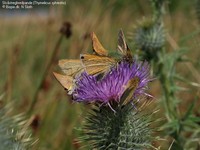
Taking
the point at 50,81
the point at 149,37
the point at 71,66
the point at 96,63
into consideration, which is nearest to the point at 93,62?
the point at 96,63

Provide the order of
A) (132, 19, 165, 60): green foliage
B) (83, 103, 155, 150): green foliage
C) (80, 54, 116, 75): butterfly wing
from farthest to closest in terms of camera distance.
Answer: (132, 19, 165, 60): green foliage → (83, 103, 155, 150): green foliage → (80, 54, 116, 75): butterfly wing

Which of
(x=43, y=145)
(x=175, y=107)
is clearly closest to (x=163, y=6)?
(x=175, y=107)

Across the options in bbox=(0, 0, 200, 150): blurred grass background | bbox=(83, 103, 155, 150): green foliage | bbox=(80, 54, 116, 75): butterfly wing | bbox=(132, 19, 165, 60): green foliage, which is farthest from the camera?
bbox=(0, 0, 200, 150): blurred grass background

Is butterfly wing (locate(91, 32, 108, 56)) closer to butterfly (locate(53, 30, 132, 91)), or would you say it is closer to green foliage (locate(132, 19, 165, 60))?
butterfly (locate(53, 30, 132, 91))

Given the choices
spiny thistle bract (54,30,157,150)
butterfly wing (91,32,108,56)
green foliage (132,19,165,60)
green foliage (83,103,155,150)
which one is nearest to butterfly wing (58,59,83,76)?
spiny thistle bract (54,30,157,150)

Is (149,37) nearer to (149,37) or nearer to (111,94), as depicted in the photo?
(149,37)

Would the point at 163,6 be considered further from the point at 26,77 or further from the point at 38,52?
the point at 38,52
